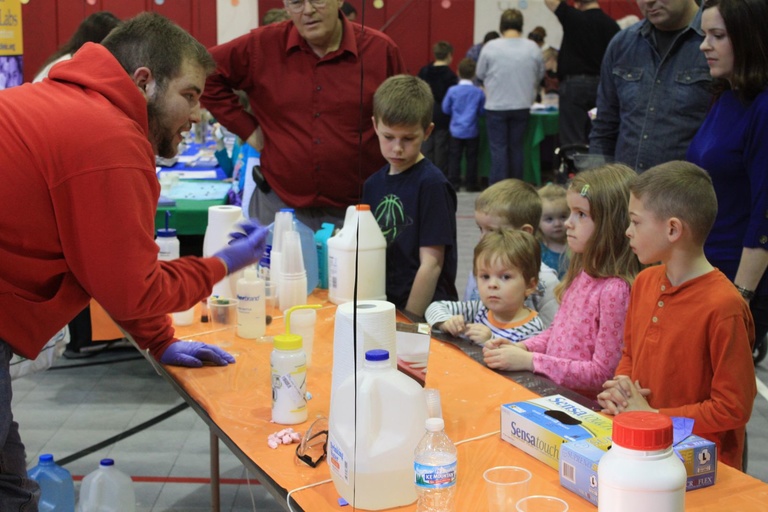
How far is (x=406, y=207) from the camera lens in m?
2.67

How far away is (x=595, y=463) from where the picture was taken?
1.35 meters

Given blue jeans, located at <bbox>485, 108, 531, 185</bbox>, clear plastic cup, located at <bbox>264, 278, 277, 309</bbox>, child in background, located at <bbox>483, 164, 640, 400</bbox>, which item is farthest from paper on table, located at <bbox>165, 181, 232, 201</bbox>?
child in background, located at <bbox>483, 164, 640, 400</bbox>

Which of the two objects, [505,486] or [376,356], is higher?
[376,356]

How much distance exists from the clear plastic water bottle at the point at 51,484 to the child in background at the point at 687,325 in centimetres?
156

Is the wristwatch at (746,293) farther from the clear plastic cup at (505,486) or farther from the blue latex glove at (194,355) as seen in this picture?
the blue latex glove at (194,355)

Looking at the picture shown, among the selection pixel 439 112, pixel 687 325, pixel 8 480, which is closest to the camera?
pixel 8 480

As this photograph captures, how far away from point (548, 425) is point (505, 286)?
2.89 ft

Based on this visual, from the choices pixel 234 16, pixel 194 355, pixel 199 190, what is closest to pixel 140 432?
pixel 199 190

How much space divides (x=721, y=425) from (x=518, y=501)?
23.7 inches

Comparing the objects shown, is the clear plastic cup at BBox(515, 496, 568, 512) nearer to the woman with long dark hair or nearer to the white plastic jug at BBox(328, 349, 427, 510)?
the white plastic jug at BBox(328, 349, 427, 510)

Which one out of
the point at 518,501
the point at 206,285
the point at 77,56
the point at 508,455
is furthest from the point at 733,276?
the point at 77,56

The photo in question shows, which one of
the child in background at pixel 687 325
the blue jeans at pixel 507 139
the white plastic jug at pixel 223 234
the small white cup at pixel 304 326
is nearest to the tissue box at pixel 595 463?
the child in background at pixel 687 325

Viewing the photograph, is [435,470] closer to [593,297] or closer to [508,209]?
[593,297]

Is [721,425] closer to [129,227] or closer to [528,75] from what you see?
[129,227]
